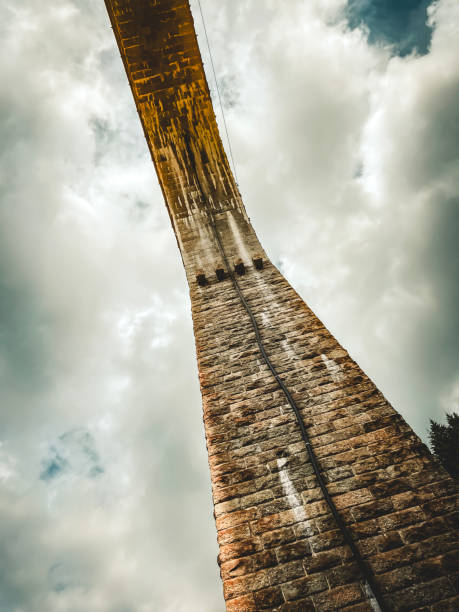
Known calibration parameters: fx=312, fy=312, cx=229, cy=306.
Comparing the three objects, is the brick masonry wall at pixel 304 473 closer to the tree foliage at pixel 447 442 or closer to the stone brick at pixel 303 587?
the stone brick at pixel 303 587

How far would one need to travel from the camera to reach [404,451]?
2.60 metres

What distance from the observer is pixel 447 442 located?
14070 millimetres

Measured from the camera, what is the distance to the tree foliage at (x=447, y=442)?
1322 cm

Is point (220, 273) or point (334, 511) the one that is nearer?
point (334, 511)

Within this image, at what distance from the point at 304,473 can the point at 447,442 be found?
15411 mm

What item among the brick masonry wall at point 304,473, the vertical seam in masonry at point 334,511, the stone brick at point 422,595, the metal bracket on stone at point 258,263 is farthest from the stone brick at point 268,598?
the metal bracket on stone at point 258,263

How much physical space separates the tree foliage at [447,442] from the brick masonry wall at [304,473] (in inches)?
529

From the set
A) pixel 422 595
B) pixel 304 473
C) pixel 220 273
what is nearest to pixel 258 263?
pixel 220 273

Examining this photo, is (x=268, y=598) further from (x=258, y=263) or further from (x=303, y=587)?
(x=258, y=263)

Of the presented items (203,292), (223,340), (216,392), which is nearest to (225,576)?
(216,392)

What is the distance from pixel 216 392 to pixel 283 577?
172cm

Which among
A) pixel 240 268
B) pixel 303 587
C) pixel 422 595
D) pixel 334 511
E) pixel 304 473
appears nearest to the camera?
pixel 422 595

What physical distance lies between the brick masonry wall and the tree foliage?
13425 millimetres

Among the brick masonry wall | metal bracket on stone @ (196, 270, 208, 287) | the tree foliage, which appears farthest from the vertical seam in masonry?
the tree foliage
